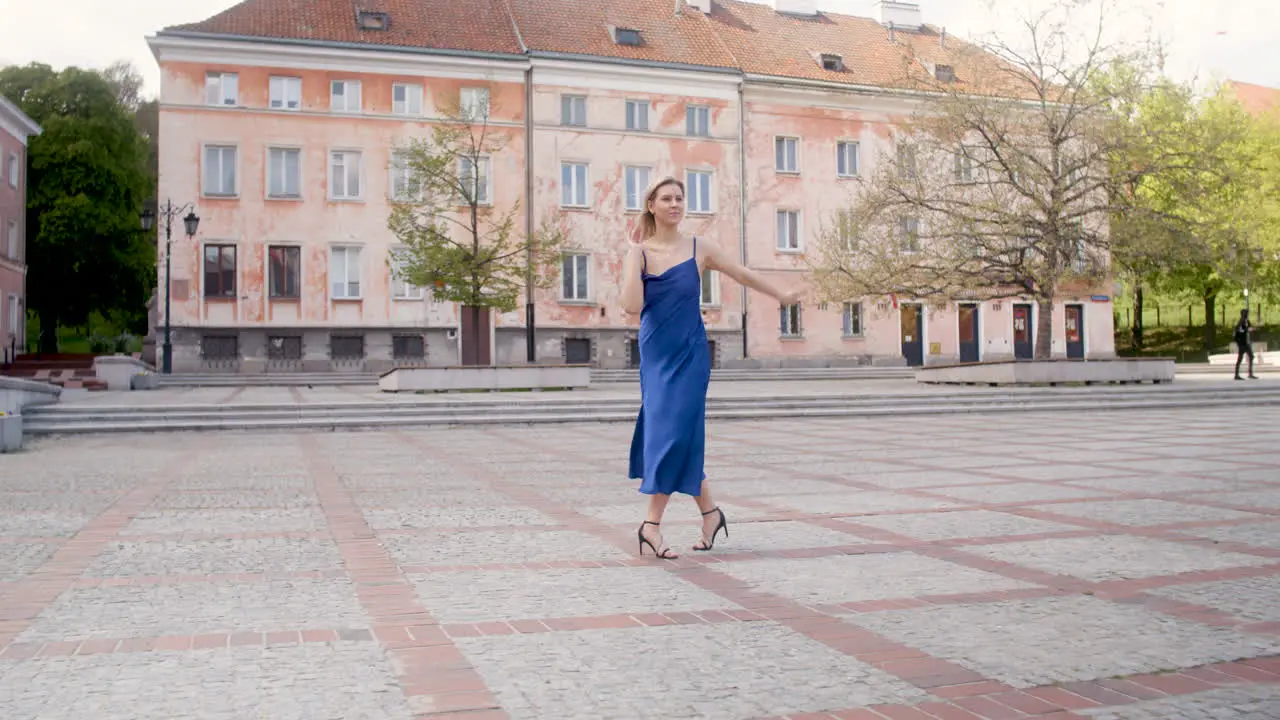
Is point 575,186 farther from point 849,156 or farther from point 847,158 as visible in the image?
point 849,156

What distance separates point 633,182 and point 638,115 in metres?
2.56

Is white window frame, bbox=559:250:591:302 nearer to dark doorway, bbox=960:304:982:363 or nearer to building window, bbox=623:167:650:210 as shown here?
building window, bbox=623:167:650:210

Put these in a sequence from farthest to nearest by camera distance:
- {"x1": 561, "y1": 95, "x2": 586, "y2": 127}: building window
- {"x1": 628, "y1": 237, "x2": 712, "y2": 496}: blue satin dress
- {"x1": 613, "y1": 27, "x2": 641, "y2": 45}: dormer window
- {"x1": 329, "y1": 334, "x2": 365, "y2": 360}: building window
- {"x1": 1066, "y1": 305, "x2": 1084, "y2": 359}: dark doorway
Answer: {"x1": 1066, "y1": 305, "x2": 1084, "y2": 359}: dark doorway, {"x1": 613, "y1": 27, "x2": 641, "y2": 45}: dormer window, {"x1": 561, "y1": 95, "x2": 586, "y2": 127}: building window, {"x1": 329, "y1": 334, "x2": 365, "y2": 360}: building window, {"x1": 628, "y1": 237, "x2": 712, "y2": 496}: blue satin dress

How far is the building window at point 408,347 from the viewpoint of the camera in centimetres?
3834

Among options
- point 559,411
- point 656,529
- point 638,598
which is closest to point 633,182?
point 559,411

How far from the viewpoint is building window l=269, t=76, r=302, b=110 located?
121 ft

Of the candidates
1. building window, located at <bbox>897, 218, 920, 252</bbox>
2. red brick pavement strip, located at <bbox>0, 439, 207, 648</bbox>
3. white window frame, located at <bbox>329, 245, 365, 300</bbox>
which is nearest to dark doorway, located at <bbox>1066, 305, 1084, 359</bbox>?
building window, located at <bbox>897, 218, 920, 252</bbox>

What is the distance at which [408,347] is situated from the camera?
126 ft

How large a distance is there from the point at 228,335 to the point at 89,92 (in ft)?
53.3

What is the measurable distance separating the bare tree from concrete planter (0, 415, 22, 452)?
19901 millimetres

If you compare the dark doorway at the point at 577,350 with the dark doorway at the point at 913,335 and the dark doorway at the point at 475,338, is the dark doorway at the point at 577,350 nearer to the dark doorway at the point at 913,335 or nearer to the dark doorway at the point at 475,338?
the dark doorway at the point at 475,338

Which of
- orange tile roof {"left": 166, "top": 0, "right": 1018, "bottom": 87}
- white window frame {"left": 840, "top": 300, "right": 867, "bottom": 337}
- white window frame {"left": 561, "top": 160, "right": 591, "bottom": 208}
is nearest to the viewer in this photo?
orange tile roof {"left": 166, "top": 0, "right": 1018, "bottom": 87}

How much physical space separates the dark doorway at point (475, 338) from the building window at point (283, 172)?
286 inches

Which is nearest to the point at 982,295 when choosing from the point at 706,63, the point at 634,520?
the point at 706,63
